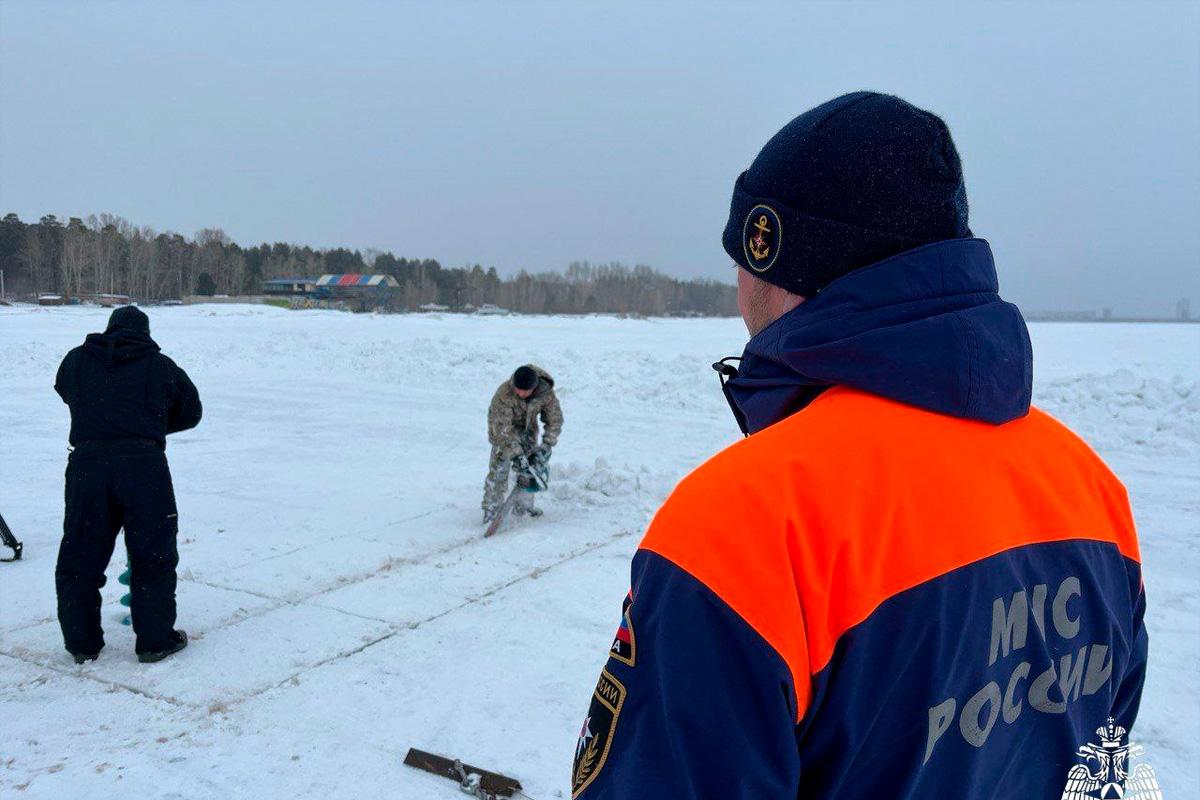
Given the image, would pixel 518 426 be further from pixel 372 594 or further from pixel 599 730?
pixel 599 730

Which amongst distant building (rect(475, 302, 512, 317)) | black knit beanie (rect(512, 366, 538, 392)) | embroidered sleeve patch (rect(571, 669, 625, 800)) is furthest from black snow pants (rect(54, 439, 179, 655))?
distant building (rect(475, 302, 512, 317))

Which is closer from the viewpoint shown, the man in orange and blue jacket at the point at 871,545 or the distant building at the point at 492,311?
the man in orange and blue jacket at the point at 871,545

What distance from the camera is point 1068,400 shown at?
14602 millimetres

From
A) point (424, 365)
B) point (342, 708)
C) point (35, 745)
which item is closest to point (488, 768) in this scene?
point (342, 708)

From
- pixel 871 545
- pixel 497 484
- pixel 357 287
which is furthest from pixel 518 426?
pixel 357 287

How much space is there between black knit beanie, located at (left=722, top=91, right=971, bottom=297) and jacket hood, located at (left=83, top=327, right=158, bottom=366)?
4568mm

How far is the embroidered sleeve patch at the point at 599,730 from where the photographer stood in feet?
3.55

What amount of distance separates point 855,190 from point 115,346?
192 inches

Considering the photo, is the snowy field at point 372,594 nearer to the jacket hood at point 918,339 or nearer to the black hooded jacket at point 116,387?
the black hooded jacket at point 116,387

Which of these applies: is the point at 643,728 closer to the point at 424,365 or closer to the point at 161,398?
the point at 161,398

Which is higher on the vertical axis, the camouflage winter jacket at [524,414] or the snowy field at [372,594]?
the camouflage winter jacket at [524,414]

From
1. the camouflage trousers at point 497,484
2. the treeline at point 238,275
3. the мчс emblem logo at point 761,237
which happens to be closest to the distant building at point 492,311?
the treeline at point 238,275

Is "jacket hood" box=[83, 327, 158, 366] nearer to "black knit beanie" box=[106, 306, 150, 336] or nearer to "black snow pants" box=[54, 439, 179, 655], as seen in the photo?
"black knit beanie" box=[106, 306, 150, 336]

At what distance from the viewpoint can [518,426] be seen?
328 inches
